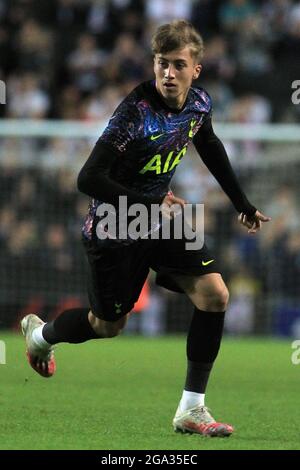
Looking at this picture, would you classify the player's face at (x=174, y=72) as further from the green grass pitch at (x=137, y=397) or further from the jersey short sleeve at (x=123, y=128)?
the green grass pitch at (x=137, y=397)

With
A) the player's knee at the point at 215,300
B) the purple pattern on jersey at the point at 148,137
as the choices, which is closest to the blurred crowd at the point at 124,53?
the purple pattern on jersey at the point at 148,137

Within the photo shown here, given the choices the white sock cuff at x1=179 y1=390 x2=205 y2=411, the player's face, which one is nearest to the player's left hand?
the player's face

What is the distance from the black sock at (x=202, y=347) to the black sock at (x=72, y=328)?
2.18ft

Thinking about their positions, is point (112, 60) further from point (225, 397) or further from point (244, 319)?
point (225, 397)

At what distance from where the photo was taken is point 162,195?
621 centimetres

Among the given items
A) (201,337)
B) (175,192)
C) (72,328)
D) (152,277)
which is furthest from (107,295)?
(175,192)

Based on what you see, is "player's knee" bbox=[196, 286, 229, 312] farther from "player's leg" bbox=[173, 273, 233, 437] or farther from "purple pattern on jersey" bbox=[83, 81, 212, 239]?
"purple pattern on jersey" bbox=[83, 81, 212, 239]

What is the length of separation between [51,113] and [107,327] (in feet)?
29.8

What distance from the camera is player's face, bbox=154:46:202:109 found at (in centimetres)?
601

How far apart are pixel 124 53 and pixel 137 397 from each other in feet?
27.9

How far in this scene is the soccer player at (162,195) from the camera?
5973 millimetres

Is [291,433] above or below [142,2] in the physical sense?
below

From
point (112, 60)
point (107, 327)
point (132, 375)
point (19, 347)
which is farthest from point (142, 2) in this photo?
point (107, 327)

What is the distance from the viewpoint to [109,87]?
1498 cm
